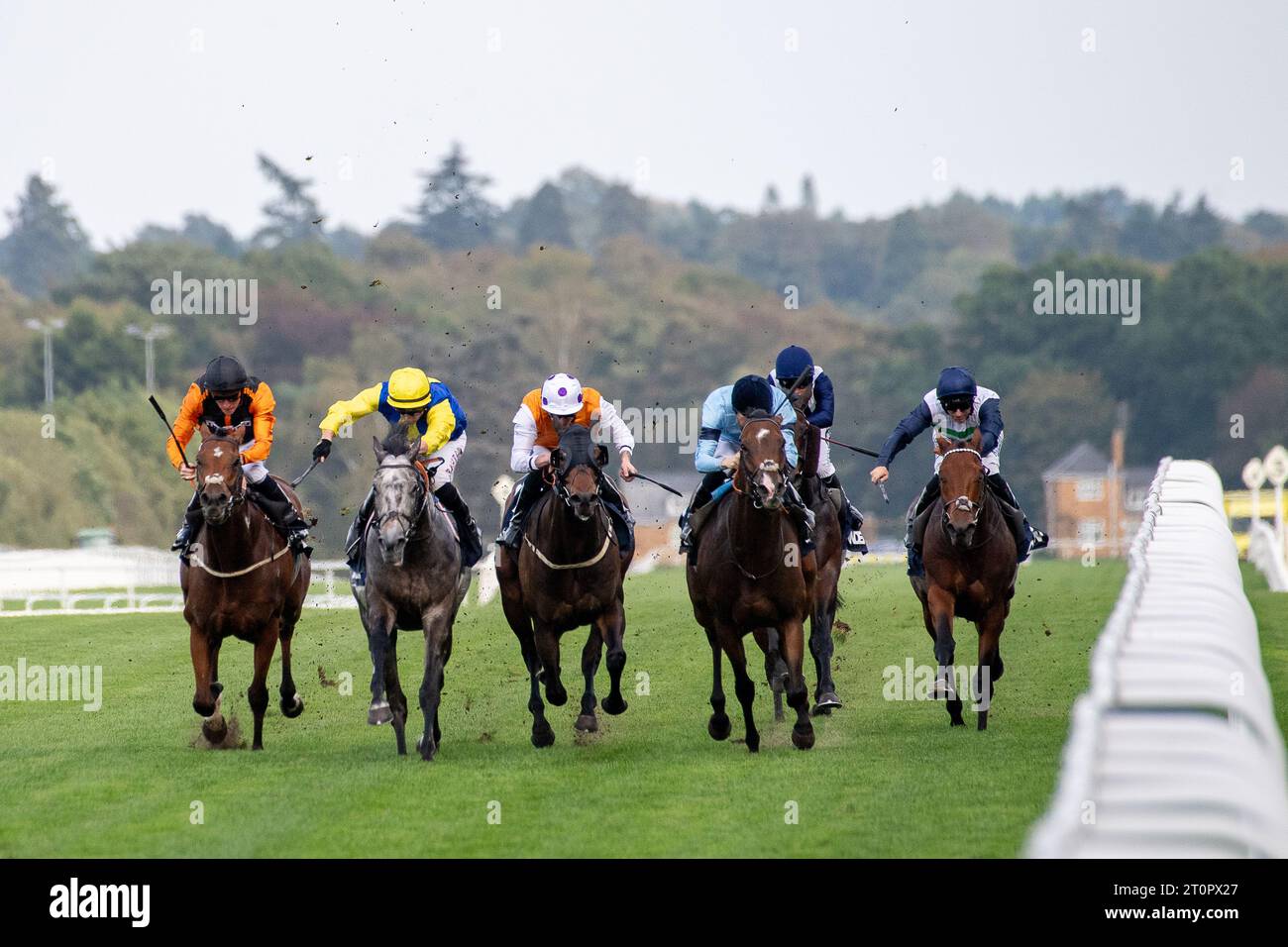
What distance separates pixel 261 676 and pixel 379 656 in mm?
994

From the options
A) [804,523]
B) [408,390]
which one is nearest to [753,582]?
[804,523]

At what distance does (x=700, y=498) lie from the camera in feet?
40.3

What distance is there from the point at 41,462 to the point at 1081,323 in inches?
1554

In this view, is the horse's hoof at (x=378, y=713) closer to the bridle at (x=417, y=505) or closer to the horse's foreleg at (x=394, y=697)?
the horse's foreleg at (x=394, y=697)

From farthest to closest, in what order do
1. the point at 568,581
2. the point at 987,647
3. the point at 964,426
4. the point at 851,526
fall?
the point at 851,526
the point at 964,426
the point at 987,647
the point at 568,581

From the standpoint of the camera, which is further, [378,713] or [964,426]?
[964,426]

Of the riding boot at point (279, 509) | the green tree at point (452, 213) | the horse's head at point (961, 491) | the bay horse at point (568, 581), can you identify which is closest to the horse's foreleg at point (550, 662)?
the bay horse at point (568, 581)

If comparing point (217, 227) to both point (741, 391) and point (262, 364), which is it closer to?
point (262, 364)

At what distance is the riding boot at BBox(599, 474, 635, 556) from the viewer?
1270 cm

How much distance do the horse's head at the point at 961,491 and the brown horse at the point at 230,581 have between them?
3.75 metres

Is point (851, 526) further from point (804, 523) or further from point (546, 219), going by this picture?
point (546, 219)

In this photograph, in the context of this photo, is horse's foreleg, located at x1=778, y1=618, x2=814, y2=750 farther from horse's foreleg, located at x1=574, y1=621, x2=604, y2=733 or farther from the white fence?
the white fence

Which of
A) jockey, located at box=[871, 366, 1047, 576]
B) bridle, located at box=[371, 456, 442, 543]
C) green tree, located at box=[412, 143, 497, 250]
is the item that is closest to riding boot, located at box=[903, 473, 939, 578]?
jockey, located at box=[871, 366, 1047, 576]

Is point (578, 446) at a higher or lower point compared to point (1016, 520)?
higher
